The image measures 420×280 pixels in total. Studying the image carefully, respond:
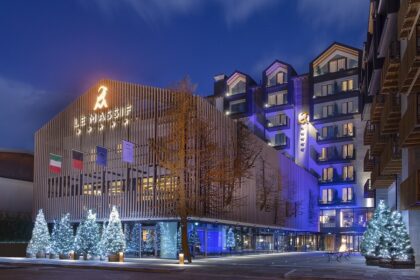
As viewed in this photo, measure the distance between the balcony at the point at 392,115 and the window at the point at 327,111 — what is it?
55.4m

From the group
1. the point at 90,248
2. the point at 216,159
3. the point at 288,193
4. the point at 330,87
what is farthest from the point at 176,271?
the point at 330,87

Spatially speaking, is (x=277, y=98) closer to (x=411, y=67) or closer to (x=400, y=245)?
(x=400, y=245)

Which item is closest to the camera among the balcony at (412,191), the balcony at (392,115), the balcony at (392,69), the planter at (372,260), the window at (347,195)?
the balcony at (412,191)

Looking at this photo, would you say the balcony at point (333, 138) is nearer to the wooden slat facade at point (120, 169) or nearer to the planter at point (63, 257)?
the wooden slat facade at point (120, 169)

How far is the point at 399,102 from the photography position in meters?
35.7

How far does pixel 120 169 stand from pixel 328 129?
5127 centimetres

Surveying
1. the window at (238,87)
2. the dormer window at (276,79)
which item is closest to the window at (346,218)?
the dormer window at (276,79)

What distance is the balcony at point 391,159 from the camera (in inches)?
1526

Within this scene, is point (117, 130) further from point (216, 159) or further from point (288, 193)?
point (288, 193)

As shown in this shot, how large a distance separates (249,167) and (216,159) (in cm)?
708

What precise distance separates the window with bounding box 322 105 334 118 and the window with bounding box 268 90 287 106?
779 centimetres

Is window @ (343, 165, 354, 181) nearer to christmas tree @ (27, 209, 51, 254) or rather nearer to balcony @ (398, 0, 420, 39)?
christmas tree @ (27, 209, 51, 254)

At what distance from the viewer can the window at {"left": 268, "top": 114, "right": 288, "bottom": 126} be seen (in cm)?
9839

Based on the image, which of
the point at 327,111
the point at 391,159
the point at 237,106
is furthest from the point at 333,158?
the point at 391,159
